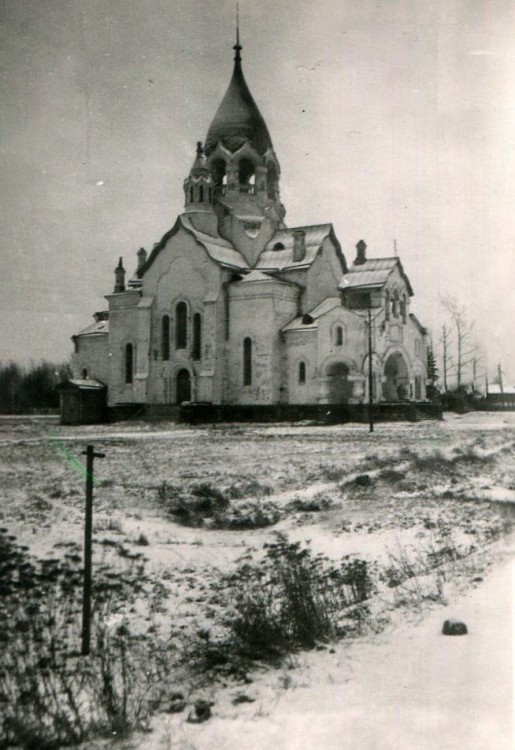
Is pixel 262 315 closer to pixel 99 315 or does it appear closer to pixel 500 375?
pixel 500 375

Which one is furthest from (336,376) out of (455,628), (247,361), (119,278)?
(455,628)

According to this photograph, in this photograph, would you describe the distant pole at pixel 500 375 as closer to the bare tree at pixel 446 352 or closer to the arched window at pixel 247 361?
the bare tree at pixel 446 352

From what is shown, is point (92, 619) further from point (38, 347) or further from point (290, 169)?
point (290, 169)

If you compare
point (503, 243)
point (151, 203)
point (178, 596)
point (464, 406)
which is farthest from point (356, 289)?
point (178, 596)

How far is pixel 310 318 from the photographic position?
12555mm

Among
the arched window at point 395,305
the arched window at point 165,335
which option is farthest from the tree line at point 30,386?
the arched window at point 165,335

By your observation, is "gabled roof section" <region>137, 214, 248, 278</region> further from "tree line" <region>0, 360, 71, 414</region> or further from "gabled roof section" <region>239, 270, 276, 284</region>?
"tree line" <region>0, 360, 71, 414</region>

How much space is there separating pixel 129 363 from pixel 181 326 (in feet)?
16.4

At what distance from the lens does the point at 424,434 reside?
4.72m

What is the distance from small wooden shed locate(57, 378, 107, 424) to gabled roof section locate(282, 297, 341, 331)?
8.46 m

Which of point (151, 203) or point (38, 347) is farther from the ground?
point (151, 203)

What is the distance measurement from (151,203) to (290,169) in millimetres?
947

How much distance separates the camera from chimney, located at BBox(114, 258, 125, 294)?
3.54m

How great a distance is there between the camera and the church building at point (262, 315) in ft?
26.8
